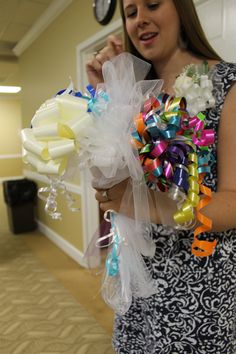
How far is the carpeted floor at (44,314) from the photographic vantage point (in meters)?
1.92

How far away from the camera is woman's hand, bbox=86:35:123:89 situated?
0.82 m

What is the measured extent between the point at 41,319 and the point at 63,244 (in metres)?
1.33

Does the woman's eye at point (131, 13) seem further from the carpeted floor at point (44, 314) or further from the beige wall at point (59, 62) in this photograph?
the carpeted floor at point (44, 314)

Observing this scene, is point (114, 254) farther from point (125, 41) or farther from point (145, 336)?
point (125, 41)

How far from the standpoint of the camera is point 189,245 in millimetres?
735

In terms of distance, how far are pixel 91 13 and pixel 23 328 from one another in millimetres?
2477

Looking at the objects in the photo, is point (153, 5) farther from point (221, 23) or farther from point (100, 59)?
point (221, 23)

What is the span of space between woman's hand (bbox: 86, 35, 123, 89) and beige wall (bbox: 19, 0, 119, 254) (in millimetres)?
1615

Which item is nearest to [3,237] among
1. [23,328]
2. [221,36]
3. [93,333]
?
[23,328]

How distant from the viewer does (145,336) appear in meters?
0.84

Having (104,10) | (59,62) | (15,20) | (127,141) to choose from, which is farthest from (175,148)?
(15,20)

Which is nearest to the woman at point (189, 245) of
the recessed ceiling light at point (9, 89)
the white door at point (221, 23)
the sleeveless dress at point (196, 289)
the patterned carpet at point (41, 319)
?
the sleeveless dress at point (196, 289)

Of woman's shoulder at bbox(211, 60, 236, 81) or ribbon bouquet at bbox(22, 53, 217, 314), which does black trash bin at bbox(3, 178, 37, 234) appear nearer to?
ribbon bouquet at bbox(22, 53, 217, 314)

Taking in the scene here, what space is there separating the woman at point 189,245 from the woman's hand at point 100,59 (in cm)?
7
